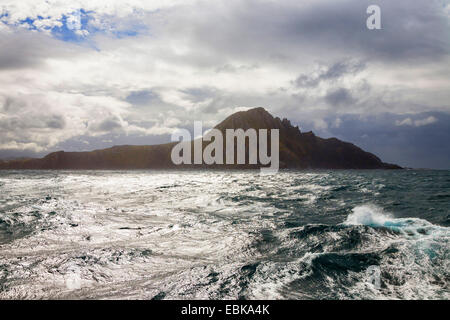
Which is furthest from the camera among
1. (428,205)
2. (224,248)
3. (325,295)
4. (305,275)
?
(428,205)

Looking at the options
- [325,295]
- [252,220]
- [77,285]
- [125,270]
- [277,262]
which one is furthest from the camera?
[252,220]

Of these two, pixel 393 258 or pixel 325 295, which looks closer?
pixel 325 295

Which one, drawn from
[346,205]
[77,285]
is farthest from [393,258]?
[346,205]

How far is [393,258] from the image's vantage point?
9836 mm

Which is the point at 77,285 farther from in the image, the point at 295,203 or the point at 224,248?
the point at 295,203

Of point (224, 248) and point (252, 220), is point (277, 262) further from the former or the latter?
point (252, 220)
